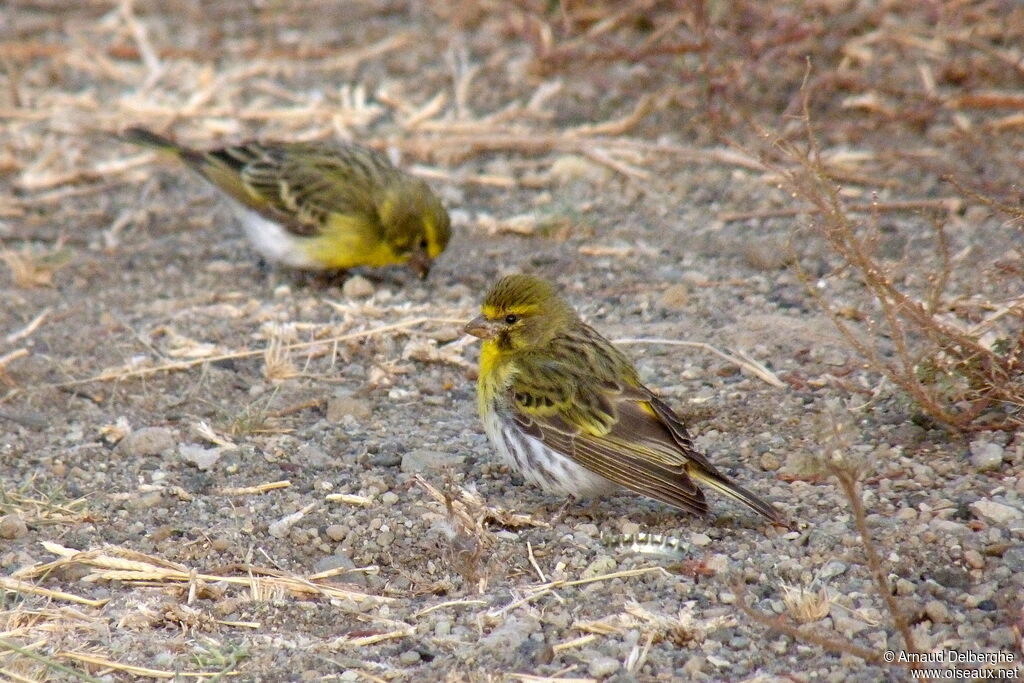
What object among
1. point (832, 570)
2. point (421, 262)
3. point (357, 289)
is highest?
point (832, 570)

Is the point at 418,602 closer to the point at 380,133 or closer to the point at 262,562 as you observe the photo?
the point at 262,562

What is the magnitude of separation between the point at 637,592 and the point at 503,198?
4460mm

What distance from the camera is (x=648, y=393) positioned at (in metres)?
5.58

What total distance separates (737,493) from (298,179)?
412 cm

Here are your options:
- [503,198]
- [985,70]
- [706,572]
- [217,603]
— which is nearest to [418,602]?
[217,603]

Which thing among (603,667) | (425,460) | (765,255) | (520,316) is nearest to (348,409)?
(425,460)

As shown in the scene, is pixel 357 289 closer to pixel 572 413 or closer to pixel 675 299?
pixel 675 299

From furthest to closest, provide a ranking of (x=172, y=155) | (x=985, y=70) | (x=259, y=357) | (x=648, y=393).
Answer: (x=985, y=70) < (x=172, y=155) < (x=259, y=357) < (x=648, y=393)

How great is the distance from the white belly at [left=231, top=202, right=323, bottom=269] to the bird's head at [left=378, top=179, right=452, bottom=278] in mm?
486

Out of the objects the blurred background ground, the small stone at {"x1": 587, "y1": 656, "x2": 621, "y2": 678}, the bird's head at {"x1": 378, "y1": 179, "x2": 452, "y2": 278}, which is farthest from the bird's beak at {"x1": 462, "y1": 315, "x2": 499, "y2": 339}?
the bird's head at {"x1": 378, "y1": 179, "x2": 452, "y2": 278}

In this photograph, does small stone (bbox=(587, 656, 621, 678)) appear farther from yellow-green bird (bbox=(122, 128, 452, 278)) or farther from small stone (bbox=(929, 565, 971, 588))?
yellow-green bird (bbox=(122, 128, 452, 278))

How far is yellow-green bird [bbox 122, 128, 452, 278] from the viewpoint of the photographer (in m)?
7.84

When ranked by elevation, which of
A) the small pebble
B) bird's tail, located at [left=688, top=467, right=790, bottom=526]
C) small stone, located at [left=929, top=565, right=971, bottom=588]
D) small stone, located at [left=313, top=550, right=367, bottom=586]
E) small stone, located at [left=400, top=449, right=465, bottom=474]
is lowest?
small stone, located at [left=400, top=449, right=465, bottom=474]

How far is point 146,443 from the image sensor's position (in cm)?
595
